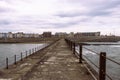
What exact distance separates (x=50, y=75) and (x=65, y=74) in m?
0.66

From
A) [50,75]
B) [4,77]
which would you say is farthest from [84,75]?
[4,77]

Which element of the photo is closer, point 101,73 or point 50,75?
point 101,73

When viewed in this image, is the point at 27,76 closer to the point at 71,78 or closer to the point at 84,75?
the point at 71,78

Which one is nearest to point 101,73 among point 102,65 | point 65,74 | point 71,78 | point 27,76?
point 102,65

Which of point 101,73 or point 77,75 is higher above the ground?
point 101,73

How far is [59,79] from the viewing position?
23.7ft

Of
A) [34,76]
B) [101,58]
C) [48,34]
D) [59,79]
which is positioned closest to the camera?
[101,58]

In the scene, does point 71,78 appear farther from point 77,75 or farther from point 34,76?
point 34,76

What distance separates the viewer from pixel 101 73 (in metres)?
5.89

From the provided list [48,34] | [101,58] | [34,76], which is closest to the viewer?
[101,58]

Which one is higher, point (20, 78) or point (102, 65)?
point (102, 65)

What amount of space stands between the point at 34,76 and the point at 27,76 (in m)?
0.28

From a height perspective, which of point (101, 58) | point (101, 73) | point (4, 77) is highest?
point (101, 58)

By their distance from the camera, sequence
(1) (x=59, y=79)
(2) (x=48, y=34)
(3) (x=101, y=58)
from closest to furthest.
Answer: (3) (x=101, y=58)
(1) (x=59, y=79)
(2) (x=48, y=34)
